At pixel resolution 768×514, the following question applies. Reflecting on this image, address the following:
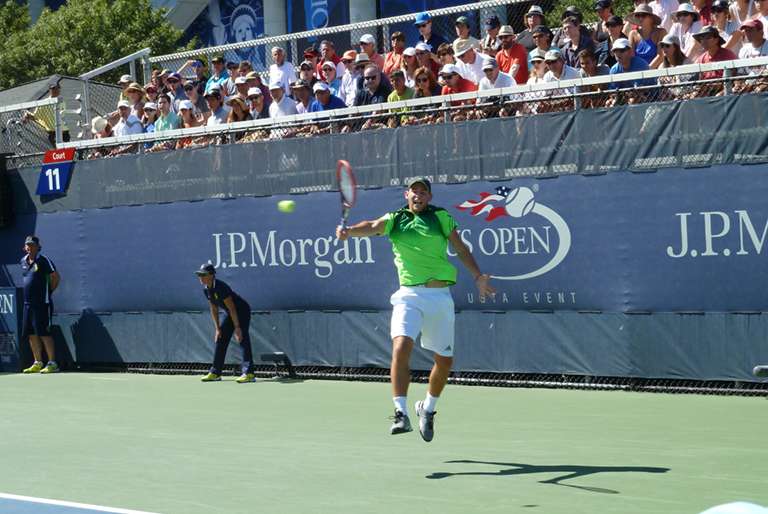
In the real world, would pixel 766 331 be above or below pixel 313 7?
below

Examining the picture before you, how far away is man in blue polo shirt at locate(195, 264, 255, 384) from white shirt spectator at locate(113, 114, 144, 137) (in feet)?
11.5

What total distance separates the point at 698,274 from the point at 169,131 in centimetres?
785

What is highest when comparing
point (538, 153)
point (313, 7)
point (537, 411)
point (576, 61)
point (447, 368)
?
point (313, 7)

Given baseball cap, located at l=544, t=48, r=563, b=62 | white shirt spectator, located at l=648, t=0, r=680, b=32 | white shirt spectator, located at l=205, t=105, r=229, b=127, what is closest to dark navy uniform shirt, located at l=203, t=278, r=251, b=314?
white shirt spectator, located at l=205, t=105, r=229, b=127

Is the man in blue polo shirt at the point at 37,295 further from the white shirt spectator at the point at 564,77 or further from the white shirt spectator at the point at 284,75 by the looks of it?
the white shirt spectator at the point at 564,77

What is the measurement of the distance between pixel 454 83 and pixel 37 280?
7161mm

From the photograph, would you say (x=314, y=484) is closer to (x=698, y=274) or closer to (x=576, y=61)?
(x=698, y=274)

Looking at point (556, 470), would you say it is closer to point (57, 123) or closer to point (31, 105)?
point (57, 123)

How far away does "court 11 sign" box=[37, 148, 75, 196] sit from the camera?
58.5 ft

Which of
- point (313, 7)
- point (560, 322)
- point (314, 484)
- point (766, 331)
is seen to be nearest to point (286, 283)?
point (560, 322)

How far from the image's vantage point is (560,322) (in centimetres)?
1320

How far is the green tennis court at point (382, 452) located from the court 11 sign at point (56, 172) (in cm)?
476

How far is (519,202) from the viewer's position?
1348cm

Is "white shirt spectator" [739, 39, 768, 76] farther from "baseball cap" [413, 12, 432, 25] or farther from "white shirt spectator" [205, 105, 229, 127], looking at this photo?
"white shirt spectator" [205, 105, 229, 127]
